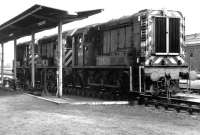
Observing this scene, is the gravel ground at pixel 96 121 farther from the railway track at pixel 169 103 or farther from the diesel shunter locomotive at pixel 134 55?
the diesel shunter locomotive at pixel 134 55

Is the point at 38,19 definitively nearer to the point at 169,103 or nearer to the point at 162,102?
the point at 162,102

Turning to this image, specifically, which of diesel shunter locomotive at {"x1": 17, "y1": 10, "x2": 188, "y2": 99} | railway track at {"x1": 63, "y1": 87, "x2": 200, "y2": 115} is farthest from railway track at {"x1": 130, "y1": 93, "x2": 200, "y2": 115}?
diesel shunter locomotive at {"x1": 17, "y1": 10, "x2": 188, "y2": 99}

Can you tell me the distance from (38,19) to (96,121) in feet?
28.7

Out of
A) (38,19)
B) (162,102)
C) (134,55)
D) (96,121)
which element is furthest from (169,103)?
(38,19)

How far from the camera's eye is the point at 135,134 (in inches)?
273

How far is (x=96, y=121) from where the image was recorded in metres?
8.50

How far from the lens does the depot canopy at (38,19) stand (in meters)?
13.4

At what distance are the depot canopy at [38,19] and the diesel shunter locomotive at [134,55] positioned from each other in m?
1.82

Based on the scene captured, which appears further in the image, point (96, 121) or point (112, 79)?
point (112, 79)

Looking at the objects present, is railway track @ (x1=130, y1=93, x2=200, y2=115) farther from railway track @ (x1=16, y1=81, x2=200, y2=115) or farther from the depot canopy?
the depot canopy

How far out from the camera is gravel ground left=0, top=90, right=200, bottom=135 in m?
7.26

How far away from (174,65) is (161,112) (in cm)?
365

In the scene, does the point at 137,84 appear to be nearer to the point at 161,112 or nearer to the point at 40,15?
the point at 161,112

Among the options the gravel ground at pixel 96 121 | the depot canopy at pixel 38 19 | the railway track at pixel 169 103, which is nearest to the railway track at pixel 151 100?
the railway track at pixel 169 103
